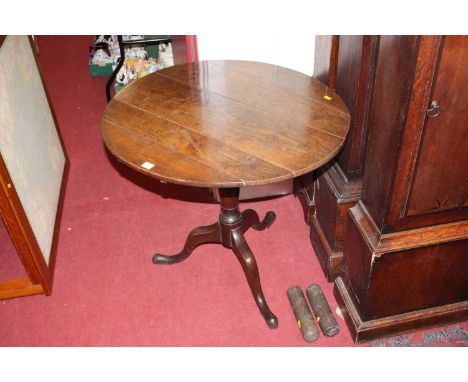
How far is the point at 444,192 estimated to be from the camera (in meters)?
1.70

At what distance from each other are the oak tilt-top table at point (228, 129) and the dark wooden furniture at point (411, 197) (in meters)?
0.24

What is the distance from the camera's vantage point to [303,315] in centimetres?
217

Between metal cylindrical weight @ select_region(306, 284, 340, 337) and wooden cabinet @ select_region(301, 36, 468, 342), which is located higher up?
wooden cabinet @ select_region(301, 36, 468, 342)

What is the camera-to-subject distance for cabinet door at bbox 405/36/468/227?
1.41 metres

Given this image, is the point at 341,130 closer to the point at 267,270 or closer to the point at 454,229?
the point at 454,229

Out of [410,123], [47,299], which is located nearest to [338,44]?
[410,123]

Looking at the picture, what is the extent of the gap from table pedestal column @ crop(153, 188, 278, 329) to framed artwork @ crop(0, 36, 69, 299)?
2.03 feet

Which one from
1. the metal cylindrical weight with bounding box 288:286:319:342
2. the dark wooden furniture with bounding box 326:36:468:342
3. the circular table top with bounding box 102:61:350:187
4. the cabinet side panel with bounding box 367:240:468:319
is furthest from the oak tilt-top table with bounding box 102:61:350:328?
the cabinet side panel with bounding box 367:240:468:319

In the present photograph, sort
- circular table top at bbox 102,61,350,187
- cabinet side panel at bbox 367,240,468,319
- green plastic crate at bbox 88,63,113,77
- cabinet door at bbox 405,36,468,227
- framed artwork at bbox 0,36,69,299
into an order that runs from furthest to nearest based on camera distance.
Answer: green plastic crate at bbox 88,63,113,77, framed artwork at bbox 0,36,69,299, cabinet side panel at bbox 367,240,468,319, circular table top at bbox 102,61,350,187, cabinet door at bbox 405,36,468,227

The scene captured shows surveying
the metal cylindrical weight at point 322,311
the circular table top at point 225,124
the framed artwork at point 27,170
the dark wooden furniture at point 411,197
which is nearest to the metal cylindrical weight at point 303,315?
the metal cylindrical weight at point 322,311

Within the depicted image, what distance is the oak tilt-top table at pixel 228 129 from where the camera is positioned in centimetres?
163

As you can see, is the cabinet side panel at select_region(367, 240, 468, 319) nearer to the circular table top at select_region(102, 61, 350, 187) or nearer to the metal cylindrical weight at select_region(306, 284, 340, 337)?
the metal cylindrical weight at select_region(306, 284, 340, 337)

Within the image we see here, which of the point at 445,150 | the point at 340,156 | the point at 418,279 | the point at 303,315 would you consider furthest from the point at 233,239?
the point at 445,150

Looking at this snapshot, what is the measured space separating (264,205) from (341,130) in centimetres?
119
